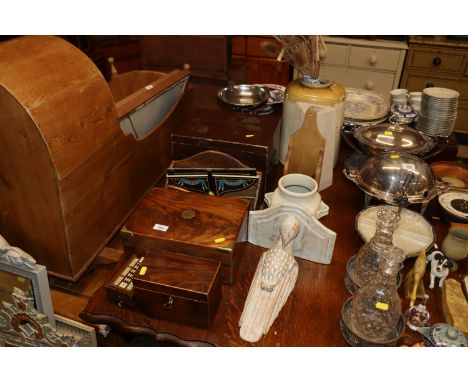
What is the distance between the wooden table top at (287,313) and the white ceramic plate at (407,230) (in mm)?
43

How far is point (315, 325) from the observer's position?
39.4 inches

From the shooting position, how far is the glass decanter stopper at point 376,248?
102 cm

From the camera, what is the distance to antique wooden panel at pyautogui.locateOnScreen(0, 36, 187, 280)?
101cm

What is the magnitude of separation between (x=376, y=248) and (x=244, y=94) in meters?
0.97

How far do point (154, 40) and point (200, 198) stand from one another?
1708 millimetres

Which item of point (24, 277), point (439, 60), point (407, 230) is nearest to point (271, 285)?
point (407, 230)

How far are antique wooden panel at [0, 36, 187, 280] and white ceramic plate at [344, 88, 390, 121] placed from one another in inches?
35.3

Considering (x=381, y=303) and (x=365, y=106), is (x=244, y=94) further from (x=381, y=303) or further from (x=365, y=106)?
(x=381, y=303)

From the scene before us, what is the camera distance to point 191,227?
3.53 feet

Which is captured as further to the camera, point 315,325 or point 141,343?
point 141,343

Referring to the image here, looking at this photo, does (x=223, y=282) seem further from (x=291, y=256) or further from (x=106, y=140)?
(x=106, y=140)

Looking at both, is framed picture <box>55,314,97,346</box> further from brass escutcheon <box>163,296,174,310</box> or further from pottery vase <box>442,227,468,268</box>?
Result: pottery vase <box>442,227,468,268</box>

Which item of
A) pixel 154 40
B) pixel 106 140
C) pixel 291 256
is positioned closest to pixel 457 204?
pixel 291 256

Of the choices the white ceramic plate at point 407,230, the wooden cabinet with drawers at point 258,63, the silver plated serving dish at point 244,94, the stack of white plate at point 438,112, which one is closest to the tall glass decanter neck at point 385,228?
the white ceramic plate at point 407,230
